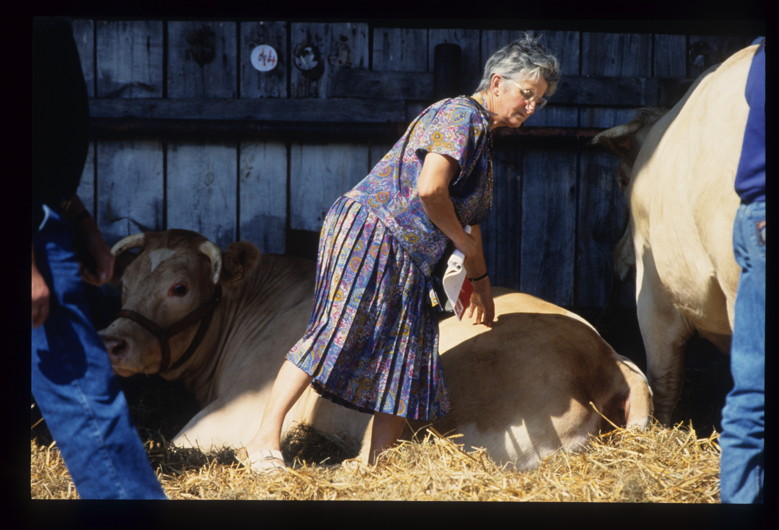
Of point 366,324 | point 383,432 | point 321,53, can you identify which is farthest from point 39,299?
point 321,53

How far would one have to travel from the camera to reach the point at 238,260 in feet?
15.1

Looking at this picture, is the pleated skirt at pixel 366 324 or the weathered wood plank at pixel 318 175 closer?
the pleated skirt at pixel 366 324

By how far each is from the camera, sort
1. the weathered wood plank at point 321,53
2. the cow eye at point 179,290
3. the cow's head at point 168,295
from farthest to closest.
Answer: the weathered wood plank at point 321,53
the cow eye at point 179,290
the cow's head at point 168,295

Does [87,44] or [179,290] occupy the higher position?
[87,44]

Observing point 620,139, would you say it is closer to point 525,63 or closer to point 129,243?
point 525,63

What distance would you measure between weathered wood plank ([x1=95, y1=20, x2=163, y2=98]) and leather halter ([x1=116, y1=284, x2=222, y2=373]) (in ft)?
4.68

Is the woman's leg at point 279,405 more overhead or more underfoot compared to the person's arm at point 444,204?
more underfoot

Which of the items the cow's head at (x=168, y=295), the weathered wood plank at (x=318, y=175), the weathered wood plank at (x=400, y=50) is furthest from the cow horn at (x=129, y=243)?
the weathered wood plank at (x=400, y=50)

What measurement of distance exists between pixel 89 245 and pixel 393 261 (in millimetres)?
1050

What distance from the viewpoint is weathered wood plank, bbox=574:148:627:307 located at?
540 cm

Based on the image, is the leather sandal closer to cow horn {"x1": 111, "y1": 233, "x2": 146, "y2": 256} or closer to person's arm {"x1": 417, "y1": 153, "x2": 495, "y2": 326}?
person's arm {"x1": 417, "y1": 153, "x2": 495, "y2": 326}

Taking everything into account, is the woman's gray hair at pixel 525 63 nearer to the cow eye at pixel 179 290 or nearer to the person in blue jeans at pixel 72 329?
the person in blue jeans at pixel 72 329

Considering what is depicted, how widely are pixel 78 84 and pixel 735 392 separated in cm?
234

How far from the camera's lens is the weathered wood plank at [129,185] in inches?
210
